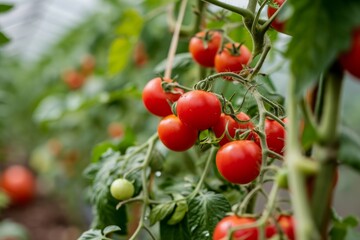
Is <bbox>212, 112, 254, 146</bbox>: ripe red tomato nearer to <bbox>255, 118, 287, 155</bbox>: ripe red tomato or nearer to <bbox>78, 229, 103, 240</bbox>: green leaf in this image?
<bbox>255, 118, 287, 155</bbox>: ripe red tomato

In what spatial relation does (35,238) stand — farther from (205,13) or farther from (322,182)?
(322,182)

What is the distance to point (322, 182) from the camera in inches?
18.0

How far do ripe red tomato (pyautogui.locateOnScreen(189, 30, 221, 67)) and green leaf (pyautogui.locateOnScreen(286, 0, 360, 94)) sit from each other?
0.42 metres

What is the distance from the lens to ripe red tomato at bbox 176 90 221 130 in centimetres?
69

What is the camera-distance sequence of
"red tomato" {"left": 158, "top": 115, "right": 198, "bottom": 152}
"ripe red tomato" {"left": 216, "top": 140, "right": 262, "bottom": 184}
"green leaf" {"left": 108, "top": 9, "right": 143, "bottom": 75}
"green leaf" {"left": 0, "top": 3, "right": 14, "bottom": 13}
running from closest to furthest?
"ripe red tomato" {"left": 216, "top": 140, "right": 262, "bottom": 184}, "red tomato" {"left": 158, "top": 115, "right": 198, "bottom": 152}, "green leaf" {"left": 0, "top": 3, "right": 14, "bottom": 13}, "green leaf" {"left": 108, "top": 9, "right": 143, "bottom": 75}

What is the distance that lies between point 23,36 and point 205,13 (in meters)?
4.16

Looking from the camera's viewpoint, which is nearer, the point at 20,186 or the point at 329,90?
the point at 329,90

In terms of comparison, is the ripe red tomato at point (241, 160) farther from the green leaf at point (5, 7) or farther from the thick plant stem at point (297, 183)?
the green leaf at point (5, 7)

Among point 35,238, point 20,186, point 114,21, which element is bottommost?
point 35,238

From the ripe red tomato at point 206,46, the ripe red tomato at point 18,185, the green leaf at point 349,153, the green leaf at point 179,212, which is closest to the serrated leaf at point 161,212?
the green leaf at point 179,212

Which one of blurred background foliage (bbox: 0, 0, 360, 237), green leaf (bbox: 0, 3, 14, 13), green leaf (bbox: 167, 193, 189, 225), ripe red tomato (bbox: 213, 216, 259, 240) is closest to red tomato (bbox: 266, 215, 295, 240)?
ripe red tomato (bbox: 213, 216, 259, 240)

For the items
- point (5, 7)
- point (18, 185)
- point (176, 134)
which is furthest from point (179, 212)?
point (18, 185)

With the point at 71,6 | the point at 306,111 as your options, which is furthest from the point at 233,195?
the point at 71,6

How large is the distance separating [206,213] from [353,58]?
39 centimetres
